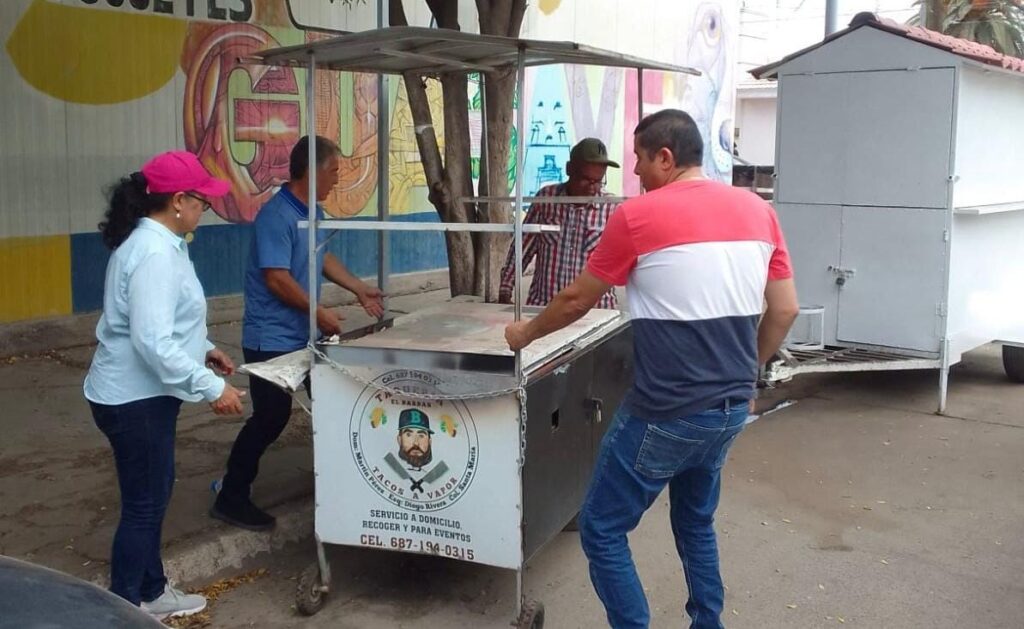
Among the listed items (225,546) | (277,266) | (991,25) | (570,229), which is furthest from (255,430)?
(991,25)

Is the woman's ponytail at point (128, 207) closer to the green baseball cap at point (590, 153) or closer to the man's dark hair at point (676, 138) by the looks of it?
the man's dark hair at point (676, 138)

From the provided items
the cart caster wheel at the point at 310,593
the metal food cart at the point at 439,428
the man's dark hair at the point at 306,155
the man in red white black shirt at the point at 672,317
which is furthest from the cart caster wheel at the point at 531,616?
the man's dark hair at the point at 306,155

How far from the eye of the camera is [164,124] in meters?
8.92

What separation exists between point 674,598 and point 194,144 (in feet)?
21.0

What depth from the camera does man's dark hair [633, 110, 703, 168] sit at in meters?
3.47

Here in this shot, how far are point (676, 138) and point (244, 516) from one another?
2.74 m

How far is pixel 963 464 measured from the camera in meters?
6.54

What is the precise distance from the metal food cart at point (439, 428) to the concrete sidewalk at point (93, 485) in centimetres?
63

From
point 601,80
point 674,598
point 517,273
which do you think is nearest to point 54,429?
point 517,273

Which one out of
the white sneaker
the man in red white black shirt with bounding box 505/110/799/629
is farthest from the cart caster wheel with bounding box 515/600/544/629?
the white sneaker

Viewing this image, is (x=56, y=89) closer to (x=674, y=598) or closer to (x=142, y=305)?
(x=142, y=305)

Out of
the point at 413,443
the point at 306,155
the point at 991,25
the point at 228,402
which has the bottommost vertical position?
the point at 413,443

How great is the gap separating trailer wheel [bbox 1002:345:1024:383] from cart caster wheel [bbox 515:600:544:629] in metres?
5.94

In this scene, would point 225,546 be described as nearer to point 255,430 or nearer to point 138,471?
point 255,430
